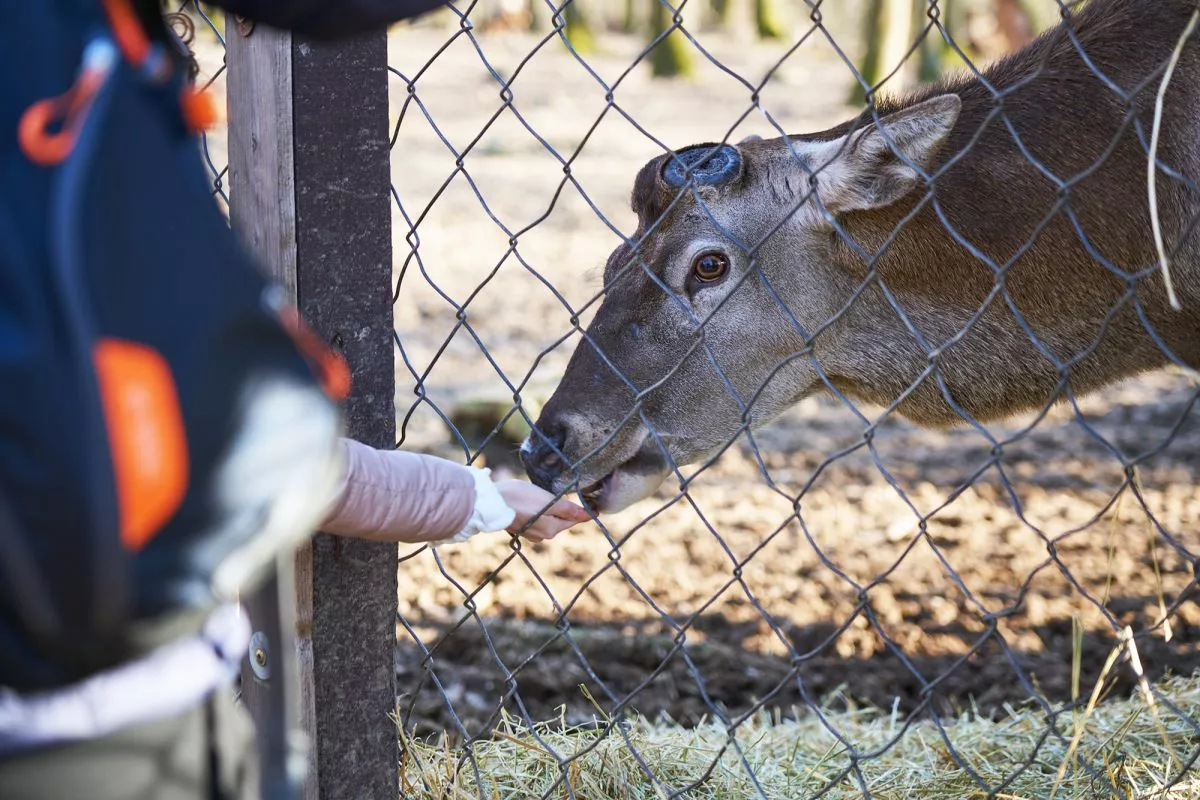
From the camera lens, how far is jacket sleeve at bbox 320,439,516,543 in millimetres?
2090

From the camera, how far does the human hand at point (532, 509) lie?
246 centimetres

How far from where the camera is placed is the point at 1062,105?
10.3 feet

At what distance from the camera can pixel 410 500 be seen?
215 centimetres

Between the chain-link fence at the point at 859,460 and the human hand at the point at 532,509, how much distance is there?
0.50ft

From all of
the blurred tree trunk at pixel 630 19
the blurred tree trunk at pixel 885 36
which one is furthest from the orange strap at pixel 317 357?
the blurred tree trunk at pixel 630 19

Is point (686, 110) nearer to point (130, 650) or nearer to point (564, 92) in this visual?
point (564, 92)

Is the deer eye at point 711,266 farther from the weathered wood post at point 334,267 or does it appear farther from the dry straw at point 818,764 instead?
the dry straw at point 818,764

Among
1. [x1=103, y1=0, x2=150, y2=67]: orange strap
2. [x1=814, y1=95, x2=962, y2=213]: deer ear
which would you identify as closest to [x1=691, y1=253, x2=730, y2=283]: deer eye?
[x1=814, y1=95, x2=962, y2=213]: deer ear

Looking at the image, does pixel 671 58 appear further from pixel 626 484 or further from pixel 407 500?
pixel 407 500

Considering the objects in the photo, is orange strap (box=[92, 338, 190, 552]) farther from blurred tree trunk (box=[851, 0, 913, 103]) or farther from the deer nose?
blurred tree trunk (box=[851, 0, 913, 103])

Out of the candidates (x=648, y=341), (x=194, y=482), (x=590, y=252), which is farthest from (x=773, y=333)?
(x=590, y=252)

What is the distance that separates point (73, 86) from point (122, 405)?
336mm

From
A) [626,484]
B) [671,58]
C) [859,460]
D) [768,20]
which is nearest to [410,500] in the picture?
[626,484]

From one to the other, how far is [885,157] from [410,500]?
154 centimetres
